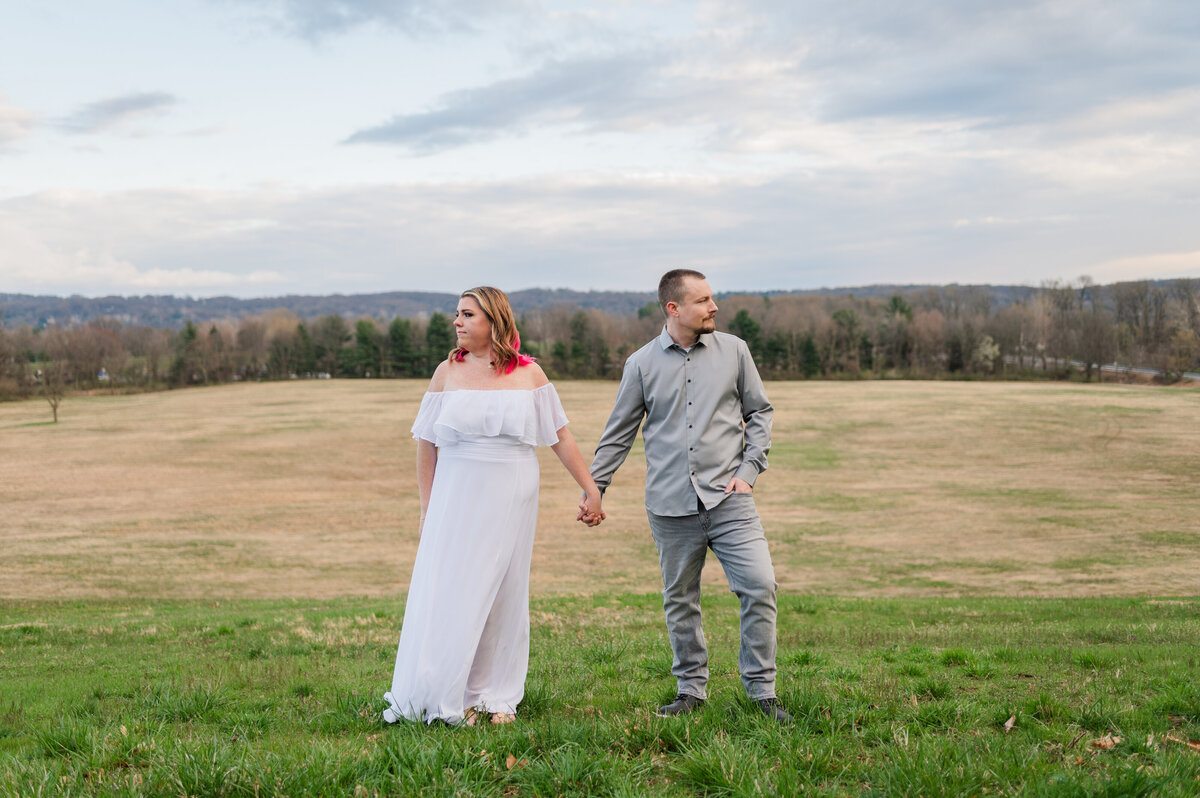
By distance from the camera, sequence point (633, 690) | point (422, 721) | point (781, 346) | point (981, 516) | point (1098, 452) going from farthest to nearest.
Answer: point (781, 346)
point (1098, 452)
point (981, 516)
point (633, 690)
point (422, 721)

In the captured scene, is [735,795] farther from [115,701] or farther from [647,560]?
[647,560]

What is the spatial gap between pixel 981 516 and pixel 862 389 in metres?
54.5

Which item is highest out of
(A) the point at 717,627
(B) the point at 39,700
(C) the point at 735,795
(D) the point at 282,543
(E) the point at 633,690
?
(C) the point at 735,795

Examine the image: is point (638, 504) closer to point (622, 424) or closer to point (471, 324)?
point (622, 424)

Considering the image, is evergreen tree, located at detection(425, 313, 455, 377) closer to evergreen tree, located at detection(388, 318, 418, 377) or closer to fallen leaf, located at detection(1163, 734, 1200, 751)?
evergreen tree, located at detection(388, 318, 418, 377)

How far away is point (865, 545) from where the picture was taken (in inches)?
1033

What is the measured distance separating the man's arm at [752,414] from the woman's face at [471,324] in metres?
1.66

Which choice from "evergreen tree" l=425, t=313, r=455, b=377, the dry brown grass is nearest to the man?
the dry brown grass

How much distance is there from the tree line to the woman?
9667 cm

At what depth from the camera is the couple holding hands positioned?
501 cm

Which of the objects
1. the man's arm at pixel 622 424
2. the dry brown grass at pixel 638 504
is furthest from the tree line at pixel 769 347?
the man's arm at pixel 622 424

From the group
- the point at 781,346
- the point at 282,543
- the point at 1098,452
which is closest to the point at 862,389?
the point at 781,346

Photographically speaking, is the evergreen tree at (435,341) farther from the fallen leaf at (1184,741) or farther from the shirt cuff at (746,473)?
the fallen leaf at (1184,741)

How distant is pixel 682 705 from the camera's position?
498 cm
